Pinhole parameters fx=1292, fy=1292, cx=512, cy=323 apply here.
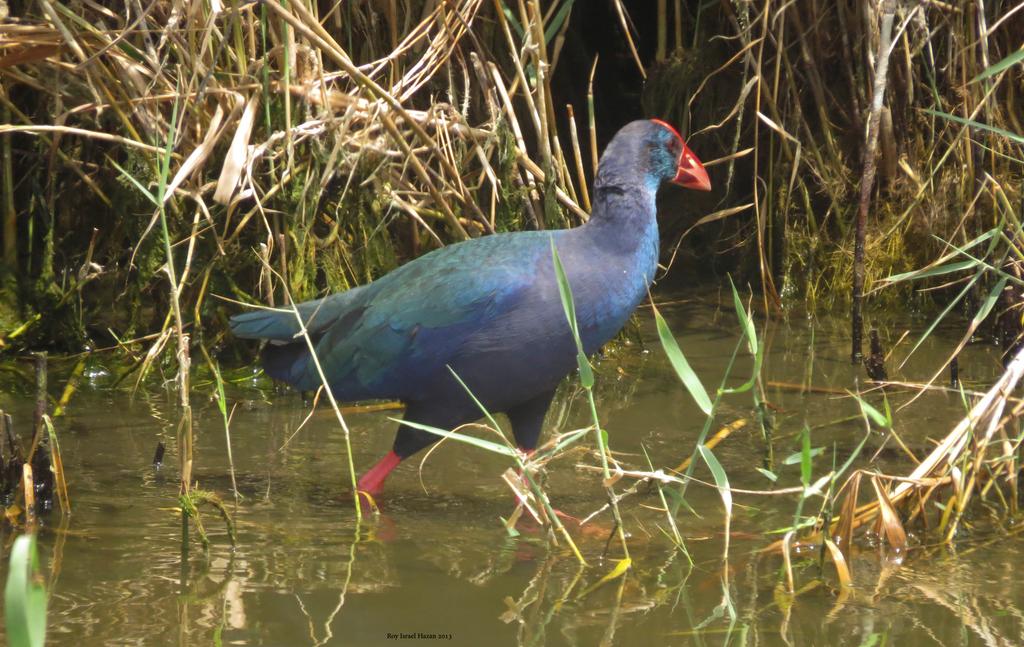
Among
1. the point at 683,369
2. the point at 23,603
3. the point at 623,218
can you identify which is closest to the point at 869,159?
the point at 623,218

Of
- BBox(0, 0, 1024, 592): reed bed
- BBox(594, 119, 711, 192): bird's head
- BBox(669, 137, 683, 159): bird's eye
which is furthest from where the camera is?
BBox(0, 0, 1024, 592): reed bed

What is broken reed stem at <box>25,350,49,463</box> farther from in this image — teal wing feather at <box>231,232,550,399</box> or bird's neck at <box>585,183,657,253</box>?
bird's neck at <box>585,183,657,253</box>

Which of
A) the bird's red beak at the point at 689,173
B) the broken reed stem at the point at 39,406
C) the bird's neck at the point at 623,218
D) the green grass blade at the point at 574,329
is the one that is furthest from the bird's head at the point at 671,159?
the broken reed stem at the point at 39,406

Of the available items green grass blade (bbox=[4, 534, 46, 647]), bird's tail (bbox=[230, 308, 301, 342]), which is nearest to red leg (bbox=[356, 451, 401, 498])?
bird's tail (bbox=[230, 308, 301, 342])

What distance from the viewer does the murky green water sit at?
95.2 inches

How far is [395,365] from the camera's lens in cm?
322

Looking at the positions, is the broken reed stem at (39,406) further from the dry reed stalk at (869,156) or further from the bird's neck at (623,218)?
the dry reed stalk at (869,156)

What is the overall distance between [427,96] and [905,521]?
2193 millimetres

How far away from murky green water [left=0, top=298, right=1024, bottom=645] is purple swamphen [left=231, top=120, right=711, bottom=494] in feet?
0.85

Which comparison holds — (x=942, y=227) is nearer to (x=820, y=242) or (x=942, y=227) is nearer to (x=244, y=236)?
(x=820, y=242)

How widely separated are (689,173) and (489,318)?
30.3 inches

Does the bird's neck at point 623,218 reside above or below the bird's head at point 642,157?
below

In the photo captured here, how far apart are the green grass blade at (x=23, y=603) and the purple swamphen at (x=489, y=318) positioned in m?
1.61

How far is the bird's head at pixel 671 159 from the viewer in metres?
3.32
